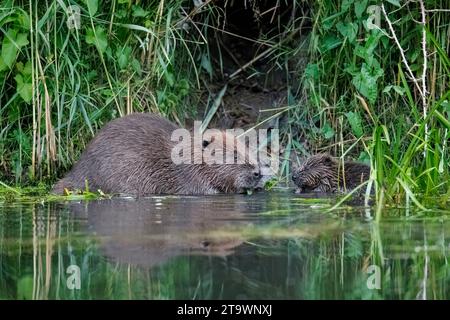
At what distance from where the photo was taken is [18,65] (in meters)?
6.64

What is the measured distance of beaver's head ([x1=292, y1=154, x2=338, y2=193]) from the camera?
21.6 feet

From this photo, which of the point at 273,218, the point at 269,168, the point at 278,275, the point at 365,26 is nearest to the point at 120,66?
the point at 269,168

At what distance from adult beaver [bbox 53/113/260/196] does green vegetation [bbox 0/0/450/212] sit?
0.39 m

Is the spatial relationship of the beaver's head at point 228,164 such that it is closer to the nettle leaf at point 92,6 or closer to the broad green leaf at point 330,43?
the broad green leaf at point 330,43

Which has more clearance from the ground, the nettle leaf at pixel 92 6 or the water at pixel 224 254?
the nettle leaf at pixel 92 6

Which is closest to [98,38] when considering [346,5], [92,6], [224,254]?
[92,6]

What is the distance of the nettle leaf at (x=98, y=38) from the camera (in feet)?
21.8

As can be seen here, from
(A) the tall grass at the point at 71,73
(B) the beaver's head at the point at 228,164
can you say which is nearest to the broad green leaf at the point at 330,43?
(B) the beaver's head at the point at 228,164

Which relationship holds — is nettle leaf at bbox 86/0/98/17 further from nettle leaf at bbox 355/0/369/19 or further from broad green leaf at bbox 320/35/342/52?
nettle leaf at bbox 355/0/369/19

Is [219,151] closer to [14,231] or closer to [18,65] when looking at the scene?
[18,65]

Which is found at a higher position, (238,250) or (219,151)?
(219,151)

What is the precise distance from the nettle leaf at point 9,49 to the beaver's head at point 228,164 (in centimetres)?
144

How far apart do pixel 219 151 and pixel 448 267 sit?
345cm

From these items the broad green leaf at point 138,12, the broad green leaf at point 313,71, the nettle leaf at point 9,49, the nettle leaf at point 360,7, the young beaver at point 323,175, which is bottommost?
the young beaver at point 323,175
